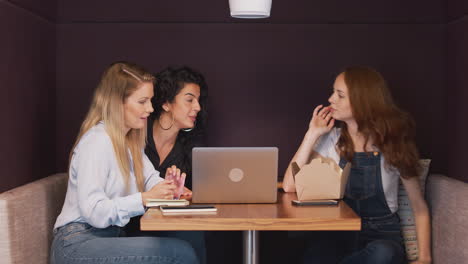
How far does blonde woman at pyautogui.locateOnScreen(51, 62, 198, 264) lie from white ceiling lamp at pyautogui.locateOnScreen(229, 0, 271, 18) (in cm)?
56

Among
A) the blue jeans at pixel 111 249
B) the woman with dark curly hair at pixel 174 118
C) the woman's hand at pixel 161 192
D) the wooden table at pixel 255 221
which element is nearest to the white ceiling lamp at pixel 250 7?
the woman with dark curly hair at pixel 174 118

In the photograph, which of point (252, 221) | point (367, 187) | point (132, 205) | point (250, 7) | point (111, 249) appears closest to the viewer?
point (252, 221)

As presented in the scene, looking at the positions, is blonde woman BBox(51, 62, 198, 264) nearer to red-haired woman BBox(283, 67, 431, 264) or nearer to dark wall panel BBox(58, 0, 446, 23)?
red-haired woman BBox(283, 67, 431, 264)

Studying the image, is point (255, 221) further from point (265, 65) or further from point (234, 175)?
point (265, 65)

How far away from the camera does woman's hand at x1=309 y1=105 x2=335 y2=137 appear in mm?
3601

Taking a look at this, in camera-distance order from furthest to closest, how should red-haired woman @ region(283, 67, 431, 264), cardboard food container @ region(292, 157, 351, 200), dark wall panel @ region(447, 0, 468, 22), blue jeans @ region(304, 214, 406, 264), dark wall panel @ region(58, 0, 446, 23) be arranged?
dark wall panel @ region(58, 0, 446, 23) < dark wall panel @ region(447, 0, 468, 22) < red-haired woman @ region(283, 67, 431, 264) < blue jeans @ region(304, 214, 406, 264) < cardboard food container @ region(292, 157, 351, 200)

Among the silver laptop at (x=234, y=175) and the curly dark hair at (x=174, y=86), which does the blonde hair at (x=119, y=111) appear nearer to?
the silver laptop at (x=234, y=175)

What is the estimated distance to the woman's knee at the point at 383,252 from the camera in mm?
3080

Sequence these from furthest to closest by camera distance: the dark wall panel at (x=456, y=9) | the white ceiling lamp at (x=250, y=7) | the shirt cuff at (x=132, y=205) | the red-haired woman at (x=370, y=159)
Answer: the dark wall panel at (x=456, y=9), the red-haired woman at (x=370, y=159), the white ceiling lamp at (x=250, y=7), the shirt cuff at (x=132, y=205)

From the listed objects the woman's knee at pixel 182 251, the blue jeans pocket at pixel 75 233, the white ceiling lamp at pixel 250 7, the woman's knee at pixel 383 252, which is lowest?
the woman's knee at pixel 383 252

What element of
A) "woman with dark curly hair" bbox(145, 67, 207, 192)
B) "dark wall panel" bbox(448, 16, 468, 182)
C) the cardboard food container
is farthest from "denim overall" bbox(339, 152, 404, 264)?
"woman with dark curly hair" bbox(145, 67, 207, 192)

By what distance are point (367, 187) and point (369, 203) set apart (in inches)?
3.4

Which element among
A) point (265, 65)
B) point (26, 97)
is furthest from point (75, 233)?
point (265, 65)

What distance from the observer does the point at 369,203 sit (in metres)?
3.45
